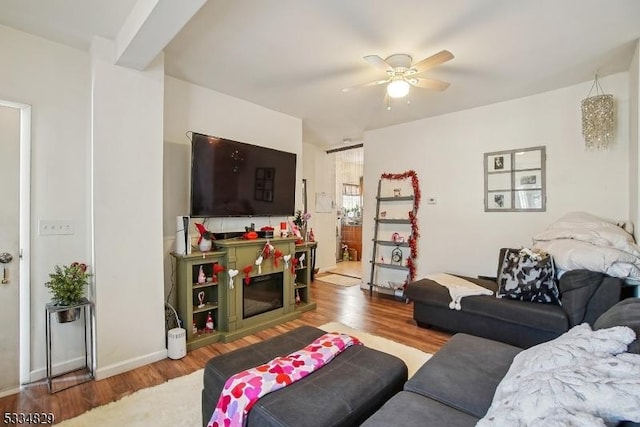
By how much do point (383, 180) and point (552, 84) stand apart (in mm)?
2322

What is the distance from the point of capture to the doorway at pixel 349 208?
25.7 feet

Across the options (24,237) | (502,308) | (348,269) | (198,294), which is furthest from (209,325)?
(348,269)

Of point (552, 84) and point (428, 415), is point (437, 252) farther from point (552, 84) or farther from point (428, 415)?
point (428, 415)

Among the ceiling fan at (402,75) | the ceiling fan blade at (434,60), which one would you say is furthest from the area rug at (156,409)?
the ceiling fan blade at (434,60)

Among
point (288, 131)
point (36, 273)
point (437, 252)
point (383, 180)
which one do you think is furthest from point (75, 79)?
point (437, 252)

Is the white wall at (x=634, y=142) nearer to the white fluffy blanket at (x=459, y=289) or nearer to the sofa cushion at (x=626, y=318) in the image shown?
the white fluffy blanket at (x=459, y=289)

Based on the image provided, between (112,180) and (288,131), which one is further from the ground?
(288,131)

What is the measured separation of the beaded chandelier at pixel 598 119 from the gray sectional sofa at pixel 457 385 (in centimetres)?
227

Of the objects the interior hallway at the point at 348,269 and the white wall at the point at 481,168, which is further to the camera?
the interior hallway at the point at 348,269

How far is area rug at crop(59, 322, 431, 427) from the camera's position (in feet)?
5.89

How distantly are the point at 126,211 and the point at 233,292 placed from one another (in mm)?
1215

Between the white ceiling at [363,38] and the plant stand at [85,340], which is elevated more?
the white ceiling at [363,38]

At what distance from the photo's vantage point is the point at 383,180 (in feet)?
15.9

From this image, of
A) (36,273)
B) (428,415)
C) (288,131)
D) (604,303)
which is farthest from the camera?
(288,131)
